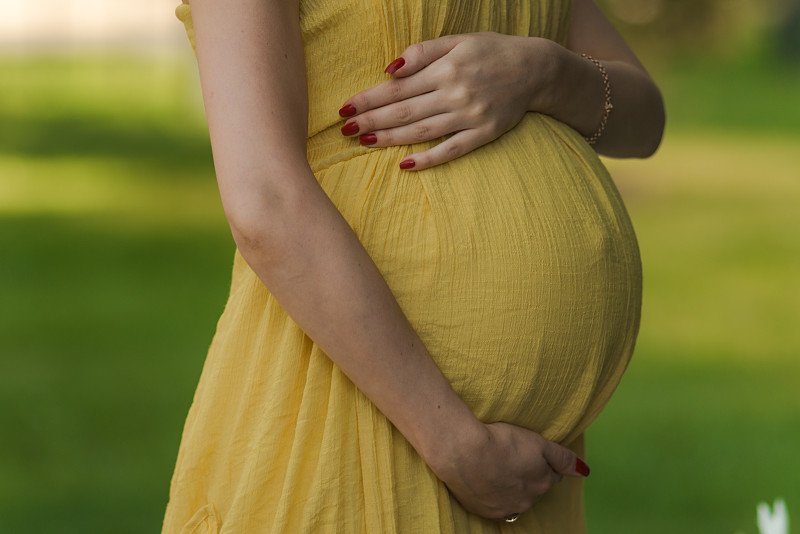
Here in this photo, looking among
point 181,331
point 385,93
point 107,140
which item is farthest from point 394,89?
point 107,140

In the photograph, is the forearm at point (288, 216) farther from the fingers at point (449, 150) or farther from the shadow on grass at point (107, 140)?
the shadow on grass at point (107, 140)

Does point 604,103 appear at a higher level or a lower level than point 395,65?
lower

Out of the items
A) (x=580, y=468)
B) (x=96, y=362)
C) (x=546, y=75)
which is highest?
(x=546, y=75)

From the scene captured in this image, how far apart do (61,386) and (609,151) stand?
3710 millimetres

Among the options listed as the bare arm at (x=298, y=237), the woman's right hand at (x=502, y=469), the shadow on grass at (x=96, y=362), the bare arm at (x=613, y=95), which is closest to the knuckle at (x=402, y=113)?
the bare arm at (x=298, y=237)

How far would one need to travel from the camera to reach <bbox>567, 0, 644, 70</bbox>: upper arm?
1.61 meters

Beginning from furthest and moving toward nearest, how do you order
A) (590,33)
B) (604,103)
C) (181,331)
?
(181,331)
(590,33)
(604,103)

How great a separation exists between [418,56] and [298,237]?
0.30 metres

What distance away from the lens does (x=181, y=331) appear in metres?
5.52

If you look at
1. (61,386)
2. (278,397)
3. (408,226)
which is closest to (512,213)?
(408,226)

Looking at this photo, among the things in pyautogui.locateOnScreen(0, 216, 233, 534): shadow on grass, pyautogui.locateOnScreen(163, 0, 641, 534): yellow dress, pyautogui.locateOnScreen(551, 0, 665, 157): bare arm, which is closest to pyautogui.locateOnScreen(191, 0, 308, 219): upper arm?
pyautogui.locateOnScreen(163, 0, 641, 534): yellow dress

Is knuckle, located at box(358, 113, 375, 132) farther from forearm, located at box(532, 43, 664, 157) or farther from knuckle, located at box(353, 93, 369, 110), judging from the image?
forearm, located at box(532, 43, 664, 157)

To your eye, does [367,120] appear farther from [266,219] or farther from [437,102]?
[266,219]

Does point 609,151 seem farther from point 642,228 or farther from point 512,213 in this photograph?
point 642,228
